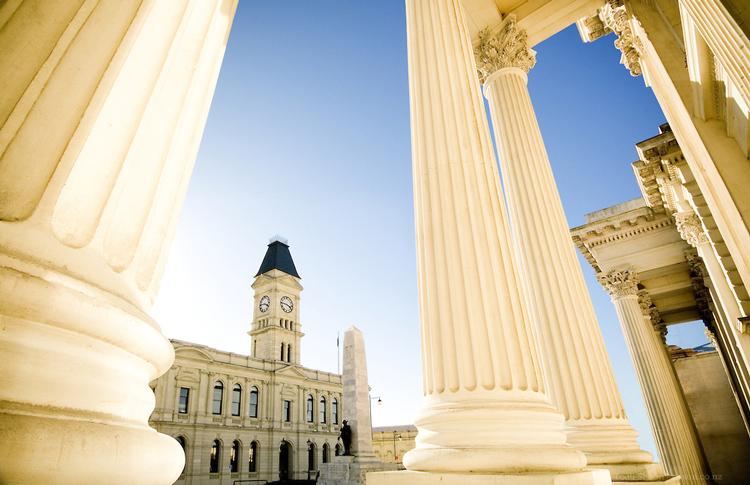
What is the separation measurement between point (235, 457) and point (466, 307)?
7238cm

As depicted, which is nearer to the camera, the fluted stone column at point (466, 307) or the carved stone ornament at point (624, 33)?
the fluted stone column at point (466, 307)

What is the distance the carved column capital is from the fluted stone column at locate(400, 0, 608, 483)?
1363 centimetres

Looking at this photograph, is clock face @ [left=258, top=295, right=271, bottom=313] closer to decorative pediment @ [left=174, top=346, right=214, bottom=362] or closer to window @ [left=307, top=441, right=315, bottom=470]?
decorative pediment @ [left=174, top=346, right=214, bottom=362]

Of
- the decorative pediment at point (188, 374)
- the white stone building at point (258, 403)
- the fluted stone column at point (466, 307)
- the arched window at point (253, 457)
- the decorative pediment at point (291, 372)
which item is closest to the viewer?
the fluted stone column at point (466, 307)

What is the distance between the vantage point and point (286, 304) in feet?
289

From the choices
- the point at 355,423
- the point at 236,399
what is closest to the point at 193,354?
the point at 236,399

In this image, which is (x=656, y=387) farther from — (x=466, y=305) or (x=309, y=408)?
(x=309, y=408)

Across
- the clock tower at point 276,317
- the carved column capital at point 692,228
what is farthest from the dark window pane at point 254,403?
the carved column capital at point 692,228

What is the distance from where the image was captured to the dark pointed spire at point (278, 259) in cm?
9444

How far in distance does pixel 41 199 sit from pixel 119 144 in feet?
2.03

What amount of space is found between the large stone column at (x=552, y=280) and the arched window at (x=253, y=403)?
228 feet

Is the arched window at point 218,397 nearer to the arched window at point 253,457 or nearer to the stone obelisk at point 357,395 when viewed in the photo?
the arched window at point 253,457

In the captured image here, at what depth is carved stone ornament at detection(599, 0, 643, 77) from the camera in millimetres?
13120

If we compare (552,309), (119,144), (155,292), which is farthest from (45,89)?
(552,309)
